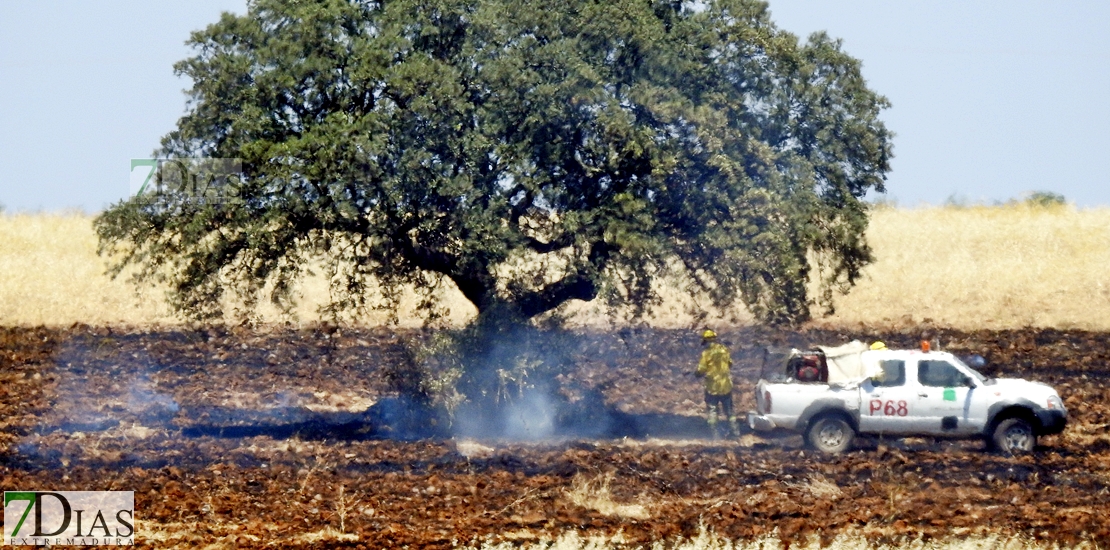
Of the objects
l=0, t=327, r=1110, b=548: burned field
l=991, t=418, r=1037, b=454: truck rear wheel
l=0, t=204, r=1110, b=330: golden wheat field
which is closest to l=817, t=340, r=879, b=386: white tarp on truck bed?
A: l=0, t=327, r=1110, b=548: burned field

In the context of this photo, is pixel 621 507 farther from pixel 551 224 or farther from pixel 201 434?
pixel 201 434

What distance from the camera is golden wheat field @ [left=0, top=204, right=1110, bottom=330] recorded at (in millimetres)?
36406

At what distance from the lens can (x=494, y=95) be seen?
891 inches

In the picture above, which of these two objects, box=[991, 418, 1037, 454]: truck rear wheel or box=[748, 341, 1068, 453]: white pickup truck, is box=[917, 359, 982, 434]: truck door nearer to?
A: box=[748, 341, 1068, 453]: white pickup truck

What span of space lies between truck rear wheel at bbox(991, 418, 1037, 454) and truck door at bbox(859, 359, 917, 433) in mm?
1432

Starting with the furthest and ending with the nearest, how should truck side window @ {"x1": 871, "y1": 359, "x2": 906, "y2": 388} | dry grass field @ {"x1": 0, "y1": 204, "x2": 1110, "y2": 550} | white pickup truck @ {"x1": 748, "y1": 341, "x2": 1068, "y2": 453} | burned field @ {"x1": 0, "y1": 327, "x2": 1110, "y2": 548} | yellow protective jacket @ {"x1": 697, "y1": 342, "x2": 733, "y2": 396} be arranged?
yellow protective jacket @ {"x1": 697, "y1": 342, "x2": 733, "y2": 396} < truck side window @ {"x1": 871, "y1": 359, "x2": 906, "y2": 388} < white pickup truck @ {"x1": 748, "y1": 341, "x2": 1068, "y2": 453} < burned field @ {"x1": 0, "y1": 327, "x2": 1110, "y2": 548} < dry grass field @ {"x1": 0, "y1": 204, "x2": 1110, "y2": 550}

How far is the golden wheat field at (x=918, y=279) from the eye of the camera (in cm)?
3641

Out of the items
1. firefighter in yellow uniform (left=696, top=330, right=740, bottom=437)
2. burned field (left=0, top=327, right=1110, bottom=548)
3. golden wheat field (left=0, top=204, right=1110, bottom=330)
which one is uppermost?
golden wheat field (left=0, top=204, right=1110, bottom=330)

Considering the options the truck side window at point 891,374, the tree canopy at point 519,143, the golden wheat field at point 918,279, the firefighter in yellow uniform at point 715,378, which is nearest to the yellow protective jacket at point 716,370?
the firefighter in yellow uniform at point 715,378

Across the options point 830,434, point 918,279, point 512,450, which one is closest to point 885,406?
point 830,434

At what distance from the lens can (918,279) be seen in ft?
135

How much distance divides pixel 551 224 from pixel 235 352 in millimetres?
11443

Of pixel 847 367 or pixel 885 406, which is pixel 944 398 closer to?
pixel 885 406

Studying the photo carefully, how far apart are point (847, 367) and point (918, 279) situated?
798 inches
